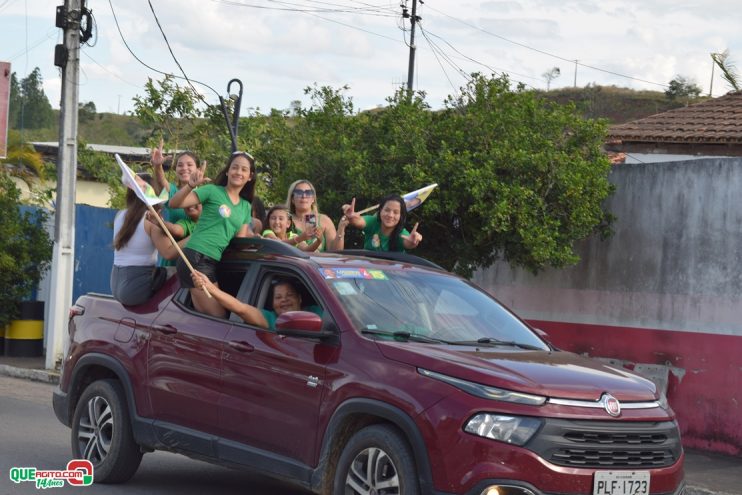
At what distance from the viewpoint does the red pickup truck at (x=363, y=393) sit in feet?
19.1

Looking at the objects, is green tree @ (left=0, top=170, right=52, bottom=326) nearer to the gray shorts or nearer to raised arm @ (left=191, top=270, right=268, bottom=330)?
the gray shorts

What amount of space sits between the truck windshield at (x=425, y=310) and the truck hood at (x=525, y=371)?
0.90 ft

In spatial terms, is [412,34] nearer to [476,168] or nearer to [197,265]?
[476,168]

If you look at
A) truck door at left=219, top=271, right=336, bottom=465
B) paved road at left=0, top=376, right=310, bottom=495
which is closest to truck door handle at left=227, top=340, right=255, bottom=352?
truck door at left=219, top=271, right=336, bottom=465

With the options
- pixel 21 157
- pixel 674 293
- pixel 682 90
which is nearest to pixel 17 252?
pixel 674 293

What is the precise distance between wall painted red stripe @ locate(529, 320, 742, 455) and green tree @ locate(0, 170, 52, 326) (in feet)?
31.3

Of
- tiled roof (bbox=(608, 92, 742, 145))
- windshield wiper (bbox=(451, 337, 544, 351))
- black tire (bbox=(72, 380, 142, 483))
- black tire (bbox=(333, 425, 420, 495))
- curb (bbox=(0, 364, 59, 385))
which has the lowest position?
curb (bbox=(0, 364, 59, 385))

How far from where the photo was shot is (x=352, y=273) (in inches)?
281

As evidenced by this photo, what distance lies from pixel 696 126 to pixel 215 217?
11825 mm

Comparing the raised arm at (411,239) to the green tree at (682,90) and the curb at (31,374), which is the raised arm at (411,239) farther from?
the green tree at (682,90)

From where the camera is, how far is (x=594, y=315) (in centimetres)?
1273

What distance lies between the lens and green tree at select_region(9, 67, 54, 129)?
8538 cm

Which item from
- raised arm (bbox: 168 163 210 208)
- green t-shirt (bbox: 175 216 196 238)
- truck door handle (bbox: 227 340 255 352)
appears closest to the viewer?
truck door handle (bbox: 227 340 255 352)

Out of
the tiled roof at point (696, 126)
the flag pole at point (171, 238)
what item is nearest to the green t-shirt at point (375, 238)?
the flag pole at point (171, 238)
